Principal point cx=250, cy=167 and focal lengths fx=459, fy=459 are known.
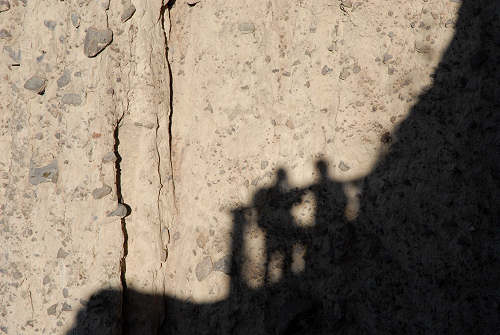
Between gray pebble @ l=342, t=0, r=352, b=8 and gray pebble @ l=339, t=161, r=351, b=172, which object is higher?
gray pebble @ l=342, t=0, r=352, b=8

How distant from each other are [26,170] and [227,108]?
0.95 meters

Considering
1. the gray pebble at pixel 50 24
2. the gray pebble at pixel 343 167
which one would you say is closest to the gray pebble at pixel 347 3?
the gray pebble at pixel 343 167

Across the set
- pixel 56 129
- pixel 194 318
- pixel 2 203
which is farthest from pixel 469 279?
pixel 2 203

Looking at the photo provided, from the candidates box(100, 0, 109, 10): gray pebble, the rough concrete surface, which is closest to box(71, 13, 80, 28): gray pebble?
the rough concrete surface

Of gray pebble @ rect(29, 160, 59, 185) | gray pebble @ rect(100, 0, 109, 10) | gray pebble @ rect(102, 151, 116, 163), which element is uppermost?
gray pebble @ rect(100, 0, 109, 10)

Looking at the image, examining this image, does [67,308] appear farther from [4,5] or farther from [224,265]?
[4,5]

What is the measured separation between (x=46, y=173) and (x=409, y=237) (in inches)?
63.2

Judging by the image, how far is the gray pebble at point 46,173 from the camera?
2027mm

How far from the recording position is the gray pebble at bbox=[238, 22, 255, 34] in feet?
7.04

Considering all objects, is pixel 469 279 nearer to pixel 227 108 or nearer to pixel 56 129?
pixel 227 108

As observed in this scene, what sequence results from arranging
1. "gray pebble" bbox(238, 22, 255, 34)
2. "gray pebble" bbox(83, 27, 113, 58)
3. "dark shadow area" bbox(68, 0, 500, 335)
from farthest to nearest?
"gray pebble" bbox(238, 22, 255, 34) < "gray pebble" bbox(83, 27, 113, 58) < "dark shadow area" bbox(68, 0, 500, 335)

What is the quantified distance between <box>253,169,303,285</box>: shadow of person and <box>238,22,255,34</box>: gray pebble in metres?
0.67

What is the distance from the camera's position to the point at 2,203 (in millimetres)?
2084

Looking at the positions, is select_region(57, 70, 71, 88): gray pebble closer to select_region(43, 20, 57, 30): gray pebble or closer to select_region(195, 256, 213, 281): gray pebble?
select_region(43, 20, 57, 30): gray pebble
